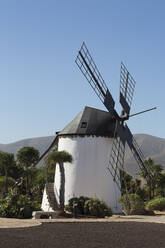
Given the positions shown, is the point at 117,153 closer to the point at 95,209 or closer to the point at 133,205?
the point at 133,205

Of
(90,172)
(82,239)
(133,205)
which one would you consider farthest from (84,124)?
(82,239)

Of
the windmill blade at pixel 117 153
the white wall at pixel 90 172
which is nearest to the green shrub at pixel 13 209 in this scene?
the white wall at pixel 90 172

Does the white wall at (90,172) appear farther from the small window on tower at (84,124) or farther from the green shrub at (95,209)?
the green shrub at (95,209)

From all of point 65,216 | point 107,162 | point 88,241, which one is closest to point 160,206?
point 107,162

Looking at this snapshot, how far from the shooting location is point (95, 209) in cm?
2197

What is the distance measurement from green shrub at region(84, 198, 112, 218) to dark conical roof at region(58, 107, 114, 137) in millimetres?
7315

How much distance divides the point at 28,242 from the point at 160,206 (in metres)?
21.6

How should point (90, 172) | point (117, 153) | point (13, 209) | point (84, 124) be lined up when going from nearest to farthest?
point (13, 209) → point (90, 172) → point (84, 124) → point (117, 153)

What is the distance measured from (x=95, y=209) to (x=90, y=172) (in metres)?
6.42

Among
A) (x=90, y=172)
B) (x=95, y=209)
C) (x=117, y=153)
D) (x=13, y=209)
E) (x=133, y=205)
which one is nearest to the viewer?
(x=13, y=209)

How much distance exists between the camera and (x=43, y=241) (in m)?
10.8

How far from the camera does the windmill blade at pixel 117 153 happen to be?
27.9 m

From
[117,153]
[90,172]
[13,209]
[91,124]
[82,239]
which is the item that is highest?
[91,124]

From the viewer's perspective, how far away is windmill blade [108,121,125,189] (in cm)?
2788
